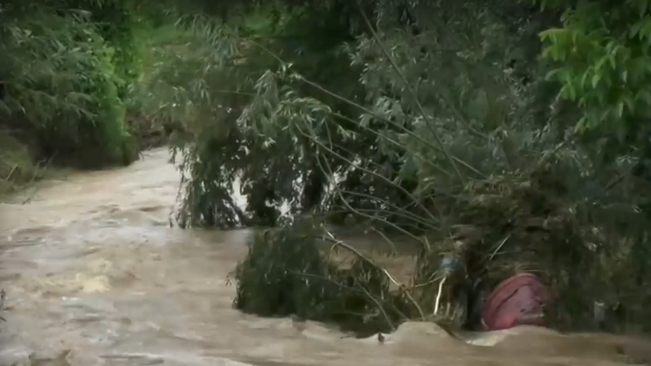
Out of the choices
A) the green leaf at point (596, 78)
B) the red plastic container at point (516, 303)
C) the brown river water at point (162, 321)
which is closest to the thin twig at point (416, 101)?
the red plastic container at point (516, 303)

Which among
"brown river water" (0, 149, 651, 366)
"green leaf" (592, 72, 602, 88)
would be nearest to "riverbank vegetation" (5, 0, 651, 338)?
"green leaf" (592, 72, 602, 88)

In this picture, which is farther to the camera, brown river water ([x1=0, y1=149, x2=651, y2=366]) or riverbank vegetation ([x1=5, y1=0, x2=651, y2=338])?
riverbank vegetation ([x1=5, y1=0, x2=651, y2=338])

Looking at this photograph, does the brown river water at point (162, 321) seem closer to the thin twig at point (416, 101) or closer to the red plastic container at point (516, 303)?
the red plastic container at point (516, 303)

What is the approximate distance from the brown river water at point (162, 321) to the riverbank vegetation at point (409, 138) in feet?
0.64

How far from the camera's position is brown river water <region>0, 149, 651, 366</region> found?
3078mm

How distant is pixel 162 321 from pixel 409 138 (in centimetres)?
160

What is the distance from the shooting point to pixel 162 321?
3.69 m

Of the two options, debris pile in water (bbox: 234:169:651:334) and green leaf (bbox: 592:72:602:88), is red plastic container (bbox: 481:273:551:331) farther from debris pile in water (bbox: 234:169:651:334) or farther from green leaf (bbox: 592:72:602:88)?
green leaf (bbox: 592:72:602:88)

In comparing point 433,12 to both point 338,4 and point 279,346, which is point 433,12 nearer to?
point 338,4

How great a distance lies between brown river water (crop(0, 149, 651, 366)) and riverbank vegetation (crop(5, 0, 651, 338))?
0.64ft

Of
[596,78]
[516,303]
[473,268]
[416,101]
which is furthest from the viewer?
[416,101]

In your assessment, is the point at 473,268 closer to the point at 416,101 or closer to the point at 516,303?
the point at 516,303

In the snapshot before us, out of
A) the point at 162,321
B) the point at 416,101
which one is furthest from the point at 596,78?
the point at 162,321

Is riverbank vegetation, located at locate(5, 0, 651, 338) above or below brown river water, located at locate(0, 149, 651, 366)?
above
